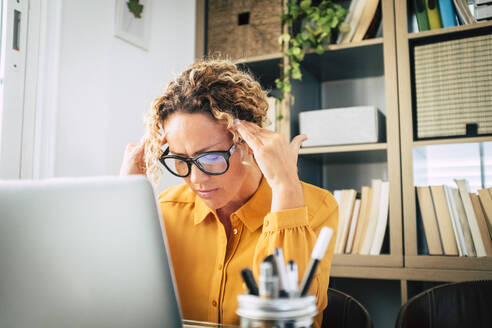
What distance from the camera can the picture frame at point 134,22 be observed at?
1.85 m

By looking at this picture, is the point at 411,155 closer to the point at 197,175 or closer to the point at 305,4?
the point at 305,4

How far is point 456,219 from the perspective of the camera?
64.7 inches

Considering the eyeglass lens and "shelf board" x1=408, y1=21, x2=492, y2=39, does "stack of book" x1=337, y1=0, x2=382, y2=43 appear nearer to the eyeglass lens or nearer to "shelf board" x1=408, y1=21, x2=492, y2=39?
"shelf board" x1=408, y1=21, x2=492, y2=39

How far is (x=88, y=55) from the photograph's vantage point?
5.66 feet

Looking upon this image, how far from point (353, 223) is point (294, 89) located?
675mm

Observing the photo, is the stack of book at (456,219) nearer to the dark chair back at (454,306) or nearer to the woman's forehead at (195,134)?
the dark chair back at (454,306)

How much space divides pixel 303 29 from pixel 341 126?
482 millimetres

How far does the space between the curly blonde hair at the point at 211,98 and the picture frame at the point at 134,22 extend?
860 mm

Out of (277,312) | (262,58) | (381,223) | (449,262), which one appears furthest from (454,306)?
(262,58)

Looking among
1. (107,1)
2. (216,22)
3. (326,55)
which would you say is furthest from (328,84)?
(107,1)

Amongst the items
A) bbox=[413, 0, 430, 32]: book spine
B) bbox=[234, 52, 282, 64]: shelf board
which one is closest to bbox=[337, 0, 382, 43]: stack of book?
bbox=[413, 0, 430, 32]: book spine

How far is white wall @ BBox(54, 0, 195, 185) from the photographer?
5.36 ft

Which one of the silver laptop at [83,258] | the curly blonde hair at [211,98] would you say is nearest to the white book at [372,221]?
the curly blonde hair at [211,98]

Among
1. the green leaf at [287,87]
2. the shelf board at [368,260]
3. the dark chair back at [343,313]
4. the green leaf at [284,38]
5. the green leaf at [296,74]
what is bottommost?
the dark chair back at [343,313]
